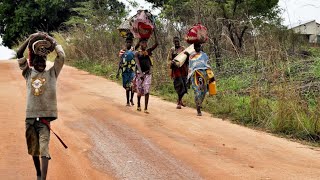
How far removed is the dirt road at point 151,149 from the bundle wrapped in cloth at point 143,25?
5.28 ft

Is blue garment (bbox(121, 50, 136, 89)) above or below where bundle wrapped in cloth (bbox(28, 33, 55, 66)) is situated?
below

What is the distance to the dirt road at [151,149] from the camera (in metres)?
5.66

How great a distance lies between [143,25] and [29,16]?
81.7 ft

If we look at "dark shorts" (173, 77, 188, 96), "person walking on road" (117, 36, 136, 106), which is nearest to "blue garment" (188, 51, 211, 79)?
"dark shorts" (173, 77, 188, 96)

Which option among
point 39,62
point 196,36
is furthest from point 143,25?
point 39,62

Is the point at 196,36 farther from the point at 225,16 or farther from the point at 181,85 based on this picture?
the point at 225,16

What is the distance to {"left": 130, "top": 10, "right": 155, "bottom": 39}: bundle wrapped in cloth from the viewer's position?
9.99 meters

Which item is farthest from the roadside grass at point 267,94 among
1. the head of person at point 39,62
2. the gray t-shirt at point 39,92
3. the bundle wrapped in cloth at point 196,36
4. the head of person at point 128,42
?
the head of person at point 39,62

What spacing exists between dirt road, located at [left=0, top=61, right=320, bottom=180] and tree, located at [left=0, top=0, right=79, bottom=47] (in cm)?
2352

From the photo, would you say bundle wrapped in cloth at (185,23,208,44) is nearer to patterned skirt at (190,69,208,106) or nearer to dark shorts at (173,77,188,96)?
patterned skirt at (190,69,208,106)

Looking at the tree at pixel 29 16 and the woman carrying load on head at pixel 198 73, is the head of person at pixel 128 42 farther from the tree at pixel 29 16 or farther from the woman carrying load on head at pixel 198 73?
the tree at pixel 29 16

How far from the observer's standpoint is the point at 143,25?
32.8 ft

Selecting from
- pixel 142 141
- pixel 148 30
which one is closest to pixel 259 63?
pixel 148 30

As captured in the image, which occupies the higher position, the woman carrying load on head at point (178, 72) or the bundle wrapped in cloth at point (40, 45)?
the bundle wrapped in cloth at point (40, 45)
